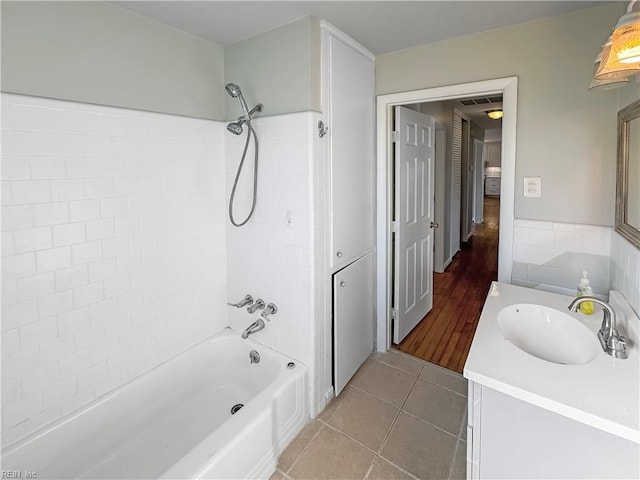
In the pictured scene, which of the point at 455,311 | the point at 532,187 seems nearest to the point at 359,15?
the point at 532,187

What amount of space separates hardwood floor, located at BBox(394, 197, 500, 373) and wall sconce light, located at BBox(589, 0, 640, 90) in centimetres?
204

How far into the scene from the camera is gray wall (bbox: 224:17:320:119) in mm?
1768

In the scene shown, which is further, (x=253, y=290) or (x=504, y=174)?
(x=253, y=290)

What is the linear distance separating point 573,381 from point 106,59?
2.33 meters

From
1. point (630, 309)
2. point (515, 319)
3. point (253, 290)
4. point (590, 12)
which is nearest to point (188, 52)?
point (253, 290)

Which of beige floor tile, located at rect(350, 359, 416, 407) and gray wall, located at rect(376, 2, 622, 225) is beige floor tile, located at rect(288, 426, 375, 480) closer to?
beige floor tile, located at rect(350, 359, 416, 407)

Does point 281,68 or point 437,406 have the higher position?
point 281,68

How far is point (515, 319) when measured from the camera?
1587 millimetres

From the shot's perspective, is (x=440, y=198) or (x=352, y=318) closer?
(x=352, y=318)

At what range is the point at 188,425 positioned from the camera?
1.90m

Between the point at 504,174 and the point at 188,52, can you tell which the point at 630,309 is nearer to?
the point at 504,174

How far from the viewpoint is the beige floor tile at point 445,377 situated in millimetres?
2287

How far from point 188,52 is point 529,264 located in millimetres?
2382

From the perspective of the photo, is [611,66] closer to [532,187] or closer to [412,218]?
[532,187]
